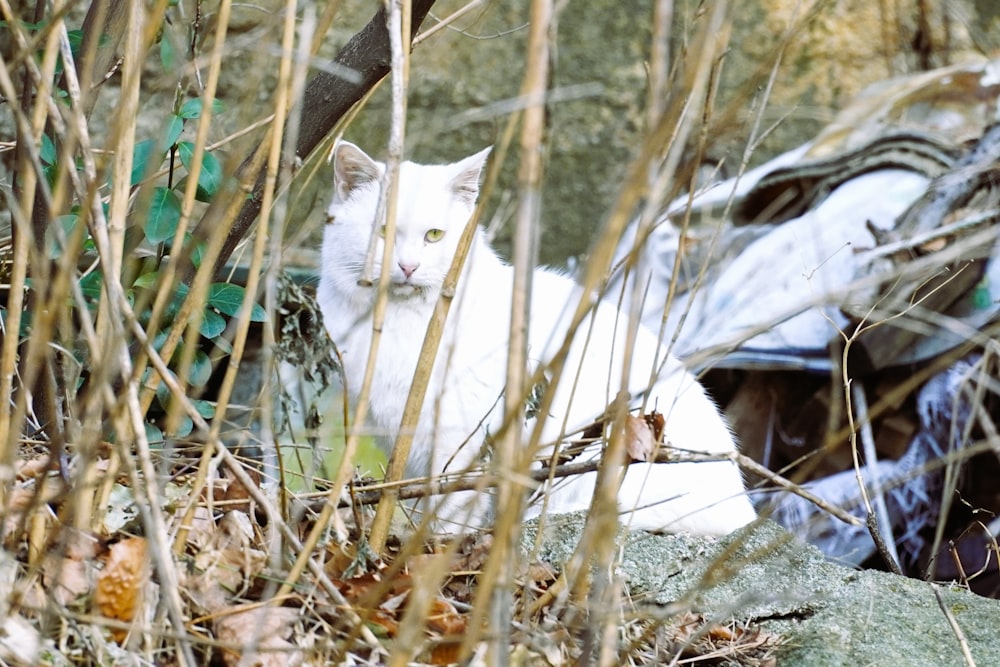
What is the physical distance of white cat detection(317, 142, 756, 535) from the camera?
7.19ft

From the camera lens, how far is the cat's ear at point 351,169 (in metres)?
2.32

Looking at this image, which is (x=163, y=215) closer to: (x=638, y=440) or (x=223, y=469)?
(x=223, y=469)

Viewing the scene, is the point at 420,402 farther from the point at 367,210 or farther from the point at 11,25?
the point at 367,210

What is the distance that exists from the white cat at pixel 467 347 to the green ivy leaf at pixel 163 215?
2.36ft

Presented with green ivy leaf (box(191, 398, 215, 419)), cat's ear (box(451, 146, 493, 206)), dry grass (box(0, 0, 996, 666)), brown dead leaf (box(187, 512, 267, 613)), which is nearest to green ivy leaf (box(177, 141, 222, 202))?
dry grass (box(0, 0, 996, 666))

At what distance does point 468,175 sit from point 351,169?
261mm

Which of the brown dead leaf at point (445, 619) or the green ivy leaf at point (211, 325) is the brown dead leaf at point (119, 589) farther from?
the green ivy leaf at point (211, 325)

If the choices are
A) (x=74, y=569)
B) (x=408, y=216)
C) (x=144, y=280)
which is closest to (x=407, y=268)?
(x=408, y=216)

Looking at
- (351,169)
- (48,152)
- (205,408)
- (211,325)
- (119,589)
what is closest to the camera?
(119,589)

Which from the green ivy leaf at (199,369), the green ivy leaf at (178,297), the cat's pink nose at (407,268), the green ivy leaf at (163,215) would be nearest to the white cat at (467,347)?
the cat's pink nose at (407,268)

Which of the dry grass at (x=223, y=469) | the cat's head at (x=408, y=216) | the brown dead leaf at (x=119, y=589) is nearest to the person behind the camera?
the dry grass at (x=223, y=469)

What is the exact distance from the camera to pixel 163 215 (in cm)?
148

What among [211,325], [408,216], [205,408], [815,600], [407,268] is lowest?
[815,600]

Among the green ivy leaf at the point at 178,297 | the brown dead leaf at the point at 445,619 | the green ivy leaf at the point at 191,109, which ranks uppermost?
the green ivy leaf at the point at 191,109
